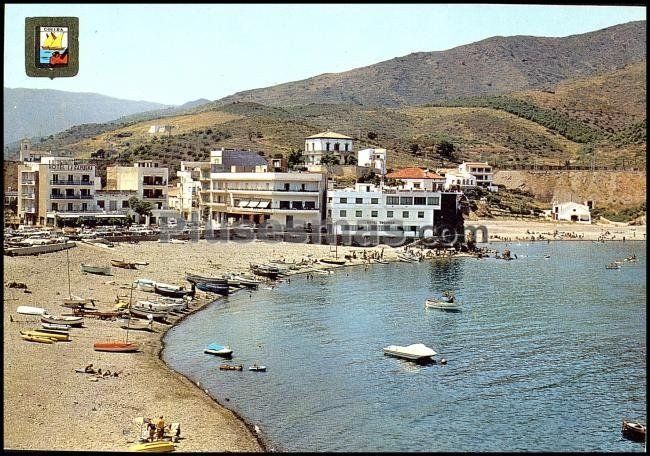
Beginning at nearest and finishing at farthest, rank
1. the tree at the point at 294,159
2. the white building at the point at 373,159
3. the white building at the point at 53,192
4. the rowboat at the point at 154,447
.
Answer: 1. the rowboat at the point at 154,447
2. the white building at the point at 53,192
3. the tree at the point at 294,159
4. the white building at the point at 373,159

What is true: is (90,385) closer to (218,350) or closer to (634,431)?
(218,350)

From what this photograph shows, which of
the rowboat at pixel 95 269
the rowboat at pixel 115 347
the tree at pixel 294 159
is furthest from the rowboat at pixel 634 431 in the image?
the tree at pixel 294 159

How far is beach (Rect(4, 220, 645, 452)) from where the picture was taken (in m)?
8.98

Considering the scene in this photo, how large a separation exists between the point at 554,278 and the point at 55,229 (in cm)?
1462

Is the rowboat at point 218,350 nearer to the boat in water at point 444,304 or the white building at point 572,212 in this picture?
the boat in water at point 444,304

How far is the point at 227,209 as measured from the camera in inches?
1185

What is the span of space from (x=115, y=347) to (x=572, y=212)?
32.5m

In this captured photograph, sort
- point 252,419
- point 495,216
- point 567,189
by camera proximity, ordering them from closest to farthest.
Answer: point 252,419
point 495,216
point 567,189

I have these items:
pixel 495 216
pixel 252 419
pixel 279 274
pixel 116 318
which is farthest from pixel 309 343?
pixel 495 216

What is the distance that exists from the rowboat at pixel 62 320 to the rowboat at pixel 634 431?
852cm

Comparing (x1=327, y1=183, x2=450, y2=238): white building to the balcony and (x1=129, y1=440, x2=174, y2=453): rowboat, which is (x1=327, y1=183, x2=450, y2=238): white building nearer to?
the balcony

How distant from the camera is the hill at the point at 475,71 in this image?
94.1 metres

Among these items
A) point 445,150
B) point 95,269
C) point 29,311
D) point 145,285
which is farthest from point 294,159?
point 29,311

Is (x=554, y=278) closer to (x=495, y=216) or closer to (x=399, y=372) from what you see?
(x=399, y=372)
